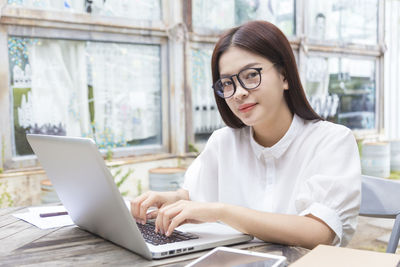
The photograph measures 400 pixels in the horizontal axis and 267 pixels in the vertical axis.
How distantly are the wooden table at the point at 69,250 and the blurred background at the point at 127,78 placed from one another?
4.63 ft

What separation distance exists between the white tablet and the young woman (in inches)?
7.6

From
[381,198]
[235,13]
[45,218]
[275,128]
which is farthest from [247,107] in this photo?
[235,13]

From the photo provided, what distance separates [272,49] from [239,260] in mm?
687

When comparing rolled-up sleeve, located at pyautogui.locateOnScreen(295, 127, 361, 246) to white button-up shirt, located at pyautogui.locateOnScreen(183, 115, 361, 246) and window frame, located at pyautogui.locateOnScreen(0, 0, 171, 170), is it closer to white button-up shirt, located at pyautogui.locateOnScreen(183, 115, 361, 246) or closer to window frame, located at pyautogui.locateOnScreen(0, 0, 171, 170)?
white button-up shirt, located at pyautogui.locateOnScreen(183, 115, 361, 246)

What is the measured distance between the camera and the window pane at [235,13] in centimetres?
367

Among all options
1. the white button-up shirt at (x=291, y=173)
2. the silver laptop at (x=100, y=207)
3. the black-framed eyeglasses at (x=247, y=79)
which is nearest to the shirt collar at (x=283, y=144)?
the white button-up shirt at (x=291, y=173)

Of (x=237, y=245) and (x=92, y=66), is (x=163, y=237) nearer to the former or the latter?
(x=237, y=245)

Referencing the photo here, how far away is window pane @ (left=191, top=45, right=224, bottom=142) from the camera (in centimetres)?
368

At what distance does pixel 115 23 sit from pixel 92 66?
0.36 metres

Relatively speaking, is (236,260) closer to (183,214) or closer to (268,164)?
(183,214)

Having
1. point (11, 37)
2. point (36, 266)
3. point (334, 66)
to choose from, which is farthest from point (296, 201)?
point (334, 66)

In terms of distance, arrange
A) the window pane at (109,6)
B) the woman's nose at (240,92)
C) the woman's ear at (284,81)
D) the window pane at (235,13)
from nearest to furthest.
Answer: the woman's nose at (240,92)
the woman's ear at (284,81)
the window pane at (109,6)
the window pane at (235,13)

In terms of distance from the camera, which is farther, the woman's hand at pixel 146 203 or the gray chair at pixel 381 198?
the gray chair at pixel 381 198

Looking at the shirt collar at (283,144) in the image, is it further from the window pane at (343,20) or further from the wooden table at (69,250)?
the window pane at (343,20)
